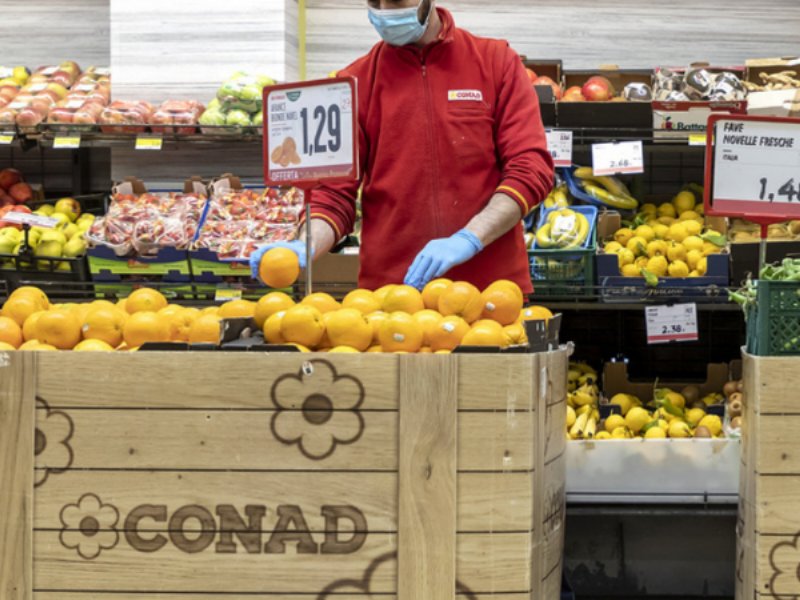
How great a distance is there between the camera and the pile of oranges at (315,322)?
7.97 feet

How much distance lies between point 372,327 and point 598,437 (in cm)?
192

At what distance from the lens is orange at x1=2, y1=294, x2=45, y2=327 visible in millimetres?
2631

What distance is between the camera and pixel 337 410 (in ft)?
7.55

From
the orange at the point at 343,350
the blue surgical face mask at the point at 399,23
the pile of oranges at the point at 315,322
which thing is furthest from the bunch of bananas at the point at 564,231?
the orange at the point at 343,350

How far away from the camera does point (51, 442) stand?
91.7 inches

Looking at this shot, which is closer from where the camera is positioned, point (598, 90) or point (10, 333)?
point (10, 333)

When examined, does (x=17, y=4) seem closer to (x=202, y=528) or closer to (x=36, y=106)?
(x=36, y=106)

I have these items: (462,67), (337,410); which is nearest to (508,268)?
(462,67)

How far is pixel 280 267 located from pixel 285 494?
682 mm

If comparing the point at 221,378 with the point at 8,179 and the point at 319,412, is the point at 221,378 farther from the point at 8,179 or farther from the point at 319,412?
the point at 8,179

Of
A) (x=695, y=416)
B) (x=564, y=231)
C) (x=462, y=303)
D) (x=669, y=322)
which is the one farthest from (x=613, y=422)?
(x=462, y=303)

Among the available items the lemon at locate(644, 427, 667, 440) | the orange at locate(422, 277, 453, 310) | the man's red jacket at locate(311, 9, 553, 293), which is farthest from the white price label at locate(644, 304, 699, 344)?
the orange at locate(422, 277, 453, 310)

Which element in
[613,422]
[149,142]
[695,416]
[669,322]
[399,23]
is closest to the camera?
[399,23]

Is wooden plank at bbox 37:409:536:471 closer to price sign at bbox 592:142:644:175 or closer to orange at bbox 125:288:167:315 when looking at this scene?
orange at bbox 125:288:167:315
